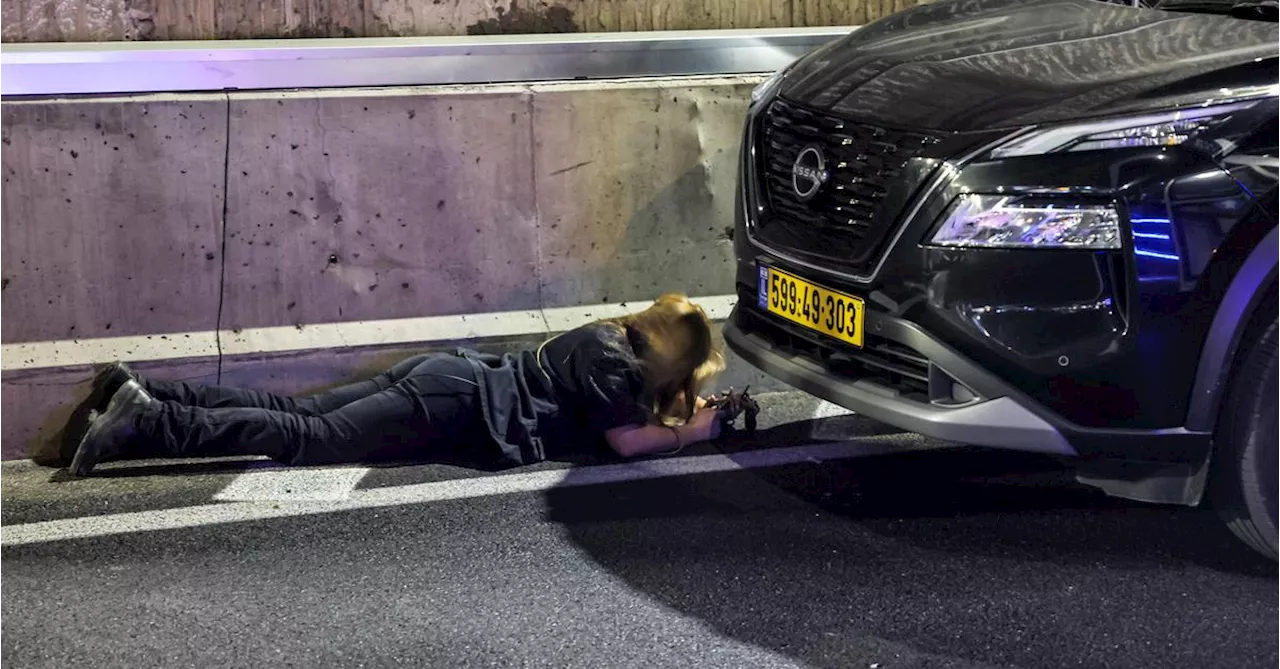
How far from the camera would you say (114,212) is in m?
4.92

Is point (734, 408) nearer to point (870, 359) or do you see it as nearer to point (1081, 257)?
point (870, 359)

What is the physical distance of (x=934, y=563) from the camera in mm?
3832

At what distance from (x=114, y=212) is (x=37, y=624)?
1897mm

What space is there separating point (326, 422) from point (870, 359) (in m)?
1.91

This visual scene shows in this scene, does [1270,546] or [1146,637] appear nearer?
[1146,637]

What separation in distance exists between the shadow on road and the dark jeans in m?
0.54

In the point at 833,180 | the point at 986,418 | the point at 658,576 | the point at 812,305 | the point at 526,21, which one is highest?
the point at 526,21

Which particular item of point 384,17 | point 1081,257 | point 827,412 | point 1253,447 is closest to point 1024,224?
point 1081,257

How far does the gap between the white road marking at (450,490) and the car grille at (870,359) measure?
66 cm

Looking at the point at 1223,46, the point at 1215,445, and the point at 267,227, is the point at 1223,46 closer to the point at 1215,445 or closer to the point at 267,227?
the point at 1215,445

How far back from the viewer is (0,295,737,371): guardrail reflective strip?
4891 mm

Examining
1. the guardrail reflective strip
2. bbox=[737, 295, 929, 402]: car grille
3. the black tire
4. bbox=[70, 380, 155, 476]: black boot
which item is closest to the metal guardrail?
the guardrail reflective strip

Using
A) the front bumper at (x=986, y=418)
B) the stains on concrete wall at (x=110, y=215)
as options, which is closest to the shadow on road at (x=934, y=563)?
the front bumper at (x=986, y=418)

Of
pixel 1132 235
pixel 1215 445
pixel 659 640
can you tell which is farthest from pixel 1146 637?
pixel 659 640
